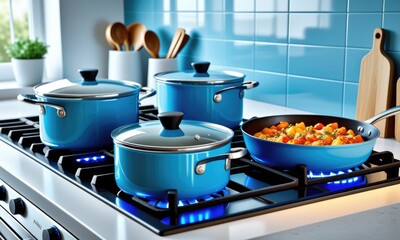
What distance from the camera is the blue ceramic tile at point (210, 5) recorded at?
7.41 feet

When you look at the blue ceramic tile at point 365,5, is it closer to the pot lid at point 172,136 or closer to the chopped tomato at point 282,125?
the chopped tomato at point 282,125

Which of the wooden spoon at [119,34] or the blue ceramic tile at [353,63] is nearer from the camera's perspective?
the blue ceramic tile at [353,63]

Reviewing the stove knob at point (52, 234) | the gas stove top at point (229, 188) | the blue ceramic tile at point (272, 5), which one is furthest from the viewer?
the blue ceramic tile at point (272, 5)

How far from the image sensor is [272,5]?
6.59ft

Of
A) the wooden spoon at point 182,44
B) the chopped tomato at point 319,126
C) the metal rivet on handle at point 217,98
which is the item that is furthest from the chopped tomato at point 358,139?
the wooden spoon at point 182,44

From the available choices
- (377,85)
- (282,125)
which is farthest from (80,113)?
(377,85)

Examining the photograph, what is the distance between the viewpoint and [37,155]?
4.59ft

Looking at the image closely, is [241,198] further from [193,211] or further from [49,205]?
[49,205]

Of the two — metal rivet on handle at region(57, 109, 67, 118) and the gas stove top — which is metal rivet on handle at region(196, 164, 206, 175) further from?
metal rivet on handle at region(57, 109, 67, 118)

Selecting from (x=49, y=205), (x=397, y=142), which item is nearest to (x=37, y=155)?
(x=49, y=205)

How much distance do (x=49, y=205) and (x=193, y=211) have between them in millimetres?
288

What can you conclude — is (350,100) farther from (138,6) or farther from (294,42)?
(138,6)

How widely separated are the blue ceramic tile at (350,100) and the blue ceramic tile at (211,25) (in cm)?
66

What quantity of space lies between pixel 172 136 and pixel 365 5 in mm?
885
